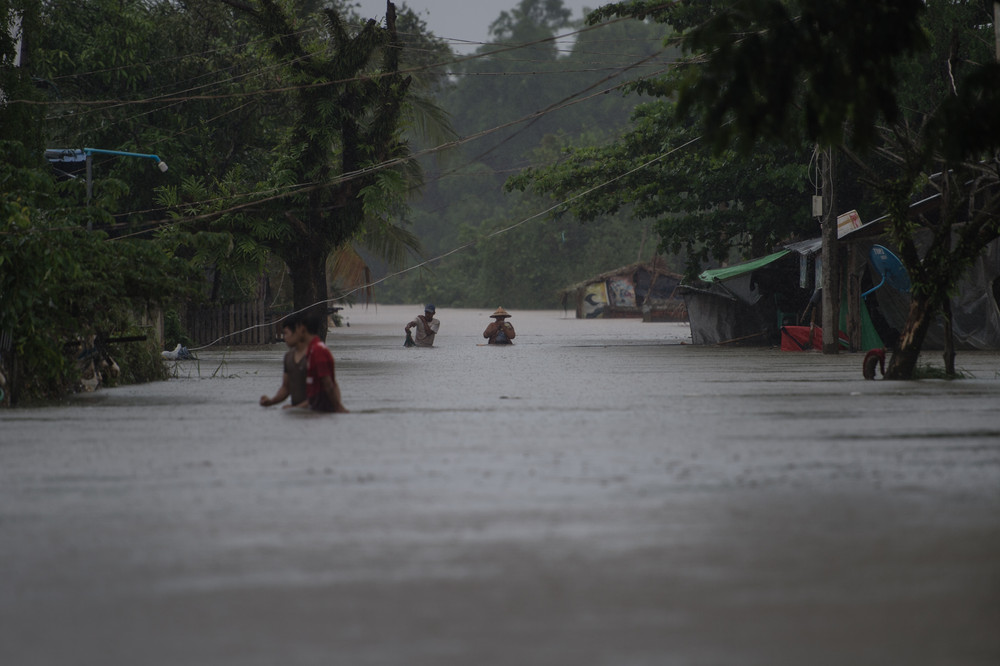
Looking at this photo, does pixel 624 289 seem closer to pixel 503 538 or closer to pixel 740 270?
pixel 740 270

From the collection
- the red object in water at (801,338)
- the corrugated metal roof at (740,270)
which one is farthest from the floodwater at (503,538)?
the corrugated metal roof at (740,270)

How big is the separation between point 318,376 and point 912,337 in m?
8.88

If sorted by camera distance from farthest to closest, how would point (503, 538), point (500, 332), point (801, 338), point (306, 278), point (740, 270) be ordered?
point (500, 332) < point (306, 278) < point (740, 270) < point (801, 338) < point (503, 538)

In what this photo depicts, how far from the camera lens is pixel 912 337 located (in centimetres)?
1820

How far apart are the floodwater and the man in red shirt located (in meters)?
0.26

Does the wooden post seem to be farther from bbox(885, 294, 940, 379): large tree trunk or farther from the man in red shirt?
the man in red shirt

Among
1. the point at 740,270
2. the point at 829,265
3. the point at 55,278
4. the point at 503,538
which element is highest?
the point at 740,270

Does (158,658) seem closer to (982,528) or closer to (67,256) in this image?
(982,528)

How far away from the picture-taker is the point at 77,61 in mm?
33094

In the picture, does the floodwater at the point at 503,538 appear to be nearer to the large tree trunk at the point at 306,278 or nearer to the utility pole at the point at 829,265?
the utility pole at the point at 829,265

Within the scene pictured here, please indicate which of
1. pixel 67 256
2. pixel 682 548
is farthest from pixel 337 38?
pixel 682 548

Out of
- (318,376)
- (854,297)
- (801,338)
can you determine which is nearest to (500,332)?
(801,338)

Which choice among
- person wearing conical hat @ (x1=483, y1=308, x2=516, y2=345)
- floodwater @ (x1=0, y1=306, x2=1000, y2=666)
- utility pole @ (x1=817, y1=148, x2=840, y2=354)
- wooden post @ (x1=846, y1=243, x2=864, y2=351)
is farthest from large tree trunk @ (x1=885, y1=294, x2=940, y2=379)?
person wearing conical hat @ (x1=483, y1=308, x2=516, y2=345)

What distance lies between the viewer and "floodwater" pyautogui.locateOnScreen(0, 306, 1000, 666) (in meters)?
Result: 4.87
